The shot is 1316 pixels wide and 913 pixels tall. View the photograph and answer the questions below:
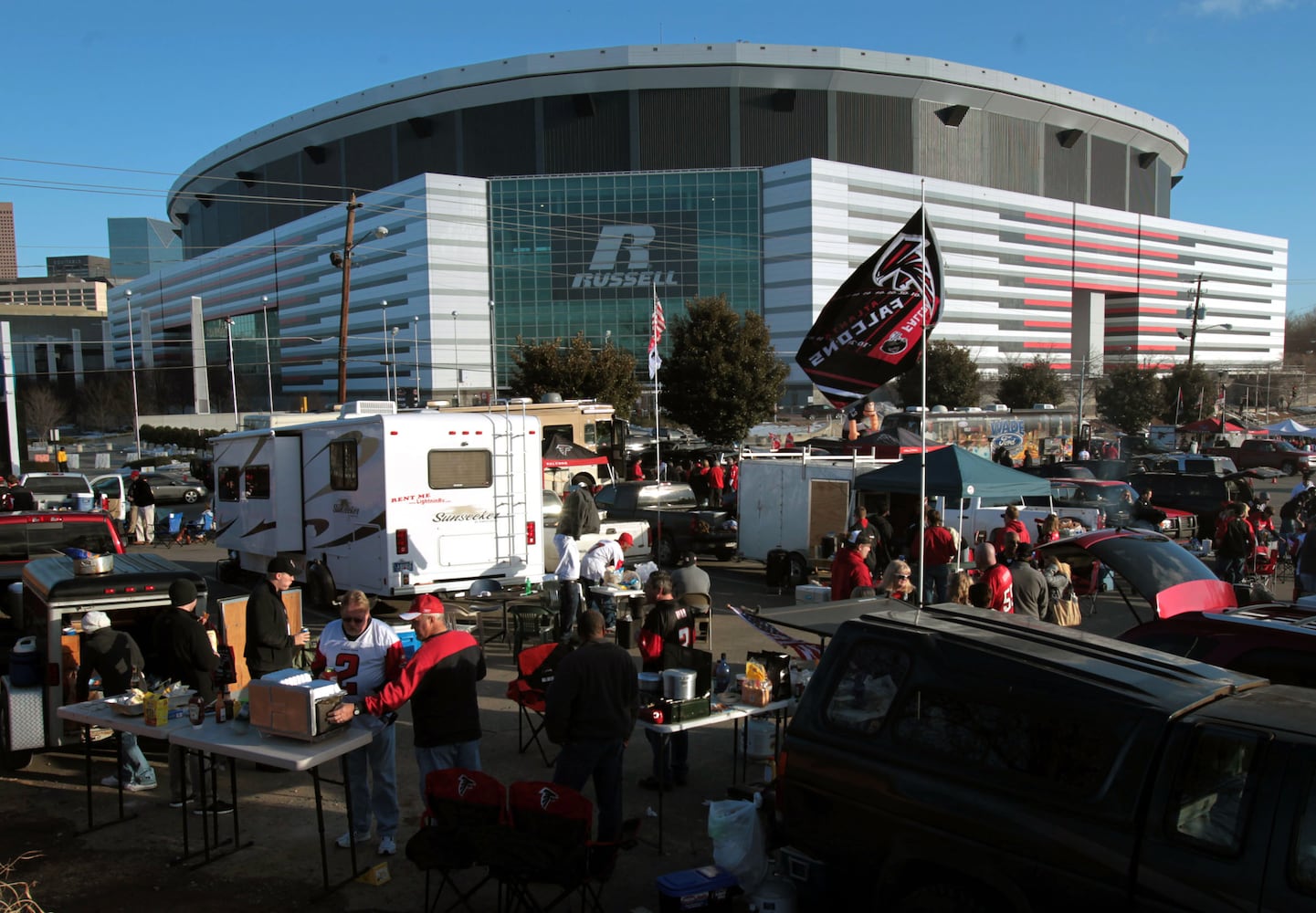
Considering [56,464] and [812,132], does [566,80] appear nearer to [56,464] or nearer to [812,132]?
[812,132]

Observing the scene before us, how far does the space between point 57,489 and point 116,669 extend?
18435 mm

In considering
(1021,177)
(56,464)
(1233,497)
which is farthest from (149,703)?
(1021,177)

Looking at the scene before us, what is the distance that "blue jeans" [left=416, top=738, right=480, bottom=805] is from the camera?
599cm

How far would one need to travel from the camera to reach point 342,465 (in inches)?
531

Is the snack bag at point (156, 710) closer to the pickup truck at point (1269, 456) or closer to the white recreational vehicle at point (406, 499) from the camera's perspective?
the white recreational vehicle at point (406, 499)

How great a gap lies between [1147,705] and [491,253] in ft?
262

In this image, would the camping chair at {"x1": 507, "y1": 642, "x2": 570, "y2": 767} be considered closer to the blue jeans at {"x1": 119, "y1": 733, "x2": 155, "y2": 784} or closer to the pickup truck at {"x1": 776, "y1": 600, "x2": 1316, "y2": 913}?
the blue jeans at {"x1": 119, "y1": 733, "x2": 155, "y2": 784}

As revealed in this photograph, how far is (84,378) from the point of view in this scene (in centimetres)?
9156

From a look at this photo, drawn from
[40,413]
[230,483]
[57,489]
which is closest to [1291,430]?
[230,483]

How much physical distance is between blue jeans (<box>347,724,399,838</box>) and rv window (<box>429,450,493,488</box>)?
6.98m

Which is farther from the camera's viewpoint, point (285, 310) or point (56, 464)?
point (285, 310)

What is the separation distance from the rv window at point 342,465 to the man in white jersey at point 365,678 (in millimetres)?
7254

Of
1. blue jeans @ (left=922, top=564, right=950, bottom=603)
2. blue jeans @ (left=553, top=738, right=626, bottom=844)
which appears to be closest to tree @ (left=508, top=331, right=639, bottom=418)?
blue jeans @ (left=922, top=564, right=950, bottom=603)

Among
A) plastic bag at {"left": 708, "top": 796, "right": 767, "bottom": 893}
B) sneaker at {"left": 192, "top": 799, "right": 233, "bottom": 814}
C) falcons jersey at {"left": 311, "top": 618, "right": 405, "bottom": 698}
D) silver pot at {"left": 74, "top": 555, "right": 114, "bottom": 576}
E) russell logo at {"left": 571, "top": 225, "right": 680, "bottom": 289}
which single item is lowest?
sneaker at {"left": 192, "top": 799, "right": 233, "bottom": 814}
